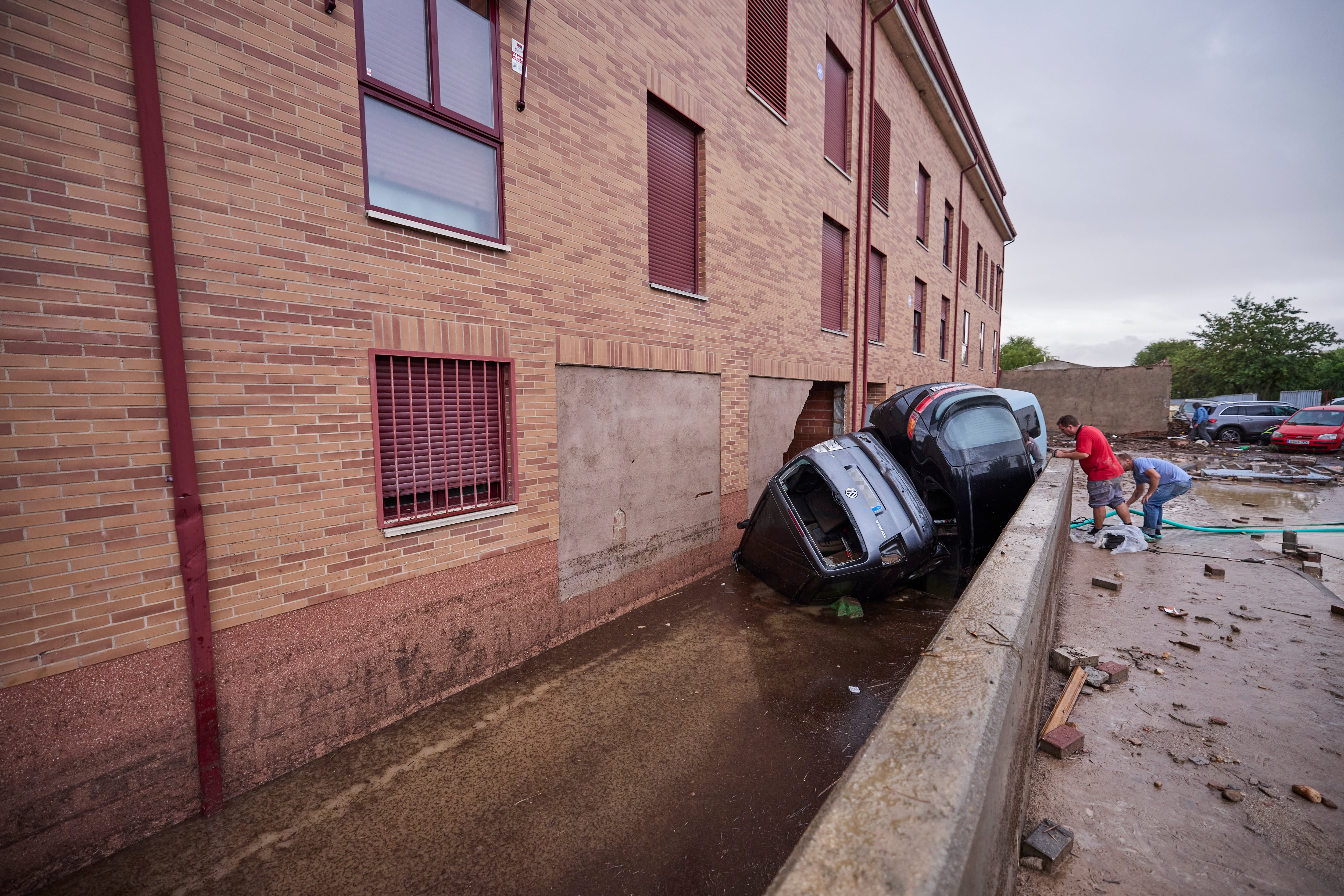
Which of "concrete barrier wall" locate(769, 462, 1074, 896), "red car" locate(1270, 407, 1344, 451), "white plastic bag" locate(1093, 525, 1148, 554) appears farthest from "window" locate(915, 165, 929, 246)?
"concrete barrier wall" locate(769, 462, 1074, 896)

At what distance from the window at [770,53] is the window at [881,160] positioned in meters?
3.94

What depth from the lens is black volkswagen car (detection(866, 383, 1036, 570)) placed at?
593 centimetres

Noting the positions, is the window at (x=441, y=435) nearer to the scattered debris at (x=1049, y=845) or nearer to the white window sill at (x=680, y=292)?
the white window sill at (x=680, y=292)

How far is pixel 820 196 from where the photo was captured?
9312 mm

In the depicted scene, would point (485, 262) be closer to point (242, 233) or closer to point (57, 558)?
point (242, 233)

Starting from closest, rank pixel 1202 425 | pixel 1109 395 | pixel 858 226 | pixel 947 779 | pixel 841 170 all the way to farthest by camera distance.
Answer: pixel 947 779 < pixel 841 170 < pixel 858 226 < pixel 1202 425 < pixel 1109 395

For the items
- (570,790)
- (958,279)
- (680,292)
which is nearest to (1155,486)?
(680,292)

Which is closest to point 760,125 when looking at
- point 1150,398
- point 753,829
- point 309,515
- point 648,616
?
point 648,616

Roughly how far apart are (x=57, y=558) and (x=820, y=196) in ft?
32.3

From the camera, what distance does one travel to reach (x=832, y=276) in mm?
10219

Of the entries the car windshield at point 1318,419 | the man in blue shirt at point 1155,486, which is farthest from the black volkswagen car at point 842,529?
the car windshield at point 1318,419

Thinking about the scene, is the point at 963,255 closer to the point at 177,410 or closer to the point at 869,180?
the point at 869,180

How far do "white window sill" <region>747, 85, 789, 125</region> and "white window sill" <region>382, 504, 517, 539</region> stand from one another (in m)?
6.45

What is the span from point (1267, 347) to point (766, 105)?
48.7m
